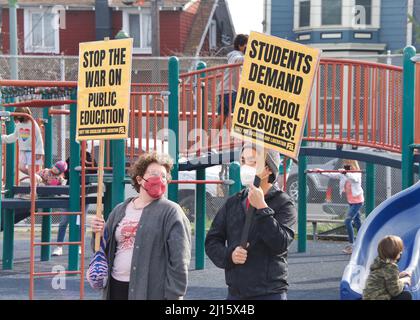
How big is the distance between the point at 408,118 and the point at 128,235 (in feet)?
16.0

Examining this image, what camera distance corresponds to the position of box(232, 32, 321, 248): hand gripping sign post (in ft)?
22.4

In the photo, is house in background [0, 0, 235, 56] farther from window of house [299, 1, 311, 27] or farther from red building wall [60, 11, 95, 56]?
window of house [299, 1, 311, 27]

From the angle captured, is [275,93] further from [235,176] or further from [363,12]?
[363,12]

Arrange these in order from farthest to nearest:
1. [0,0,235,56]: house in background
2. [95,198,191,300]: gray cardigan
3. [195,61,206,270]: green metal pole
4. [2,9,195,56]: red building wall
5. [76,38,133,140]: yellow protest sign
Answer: [2,9,195,56]: red building wall, [0,0,235,56]: house in background, [195,61,206,270]: green metal pole, [76,38,133,140]: yellow protest sign, [95,198,191,300]: gray cardigan

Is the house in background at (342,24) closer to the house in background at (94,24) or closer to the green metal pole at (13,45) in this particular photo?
the house in background at (94,24)

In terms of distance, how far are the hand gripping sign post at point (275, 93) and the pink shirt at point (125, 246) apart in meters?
0.95

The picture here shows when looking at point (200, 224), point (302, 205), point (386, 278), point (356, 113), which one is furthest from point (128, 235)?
point (302, 205)

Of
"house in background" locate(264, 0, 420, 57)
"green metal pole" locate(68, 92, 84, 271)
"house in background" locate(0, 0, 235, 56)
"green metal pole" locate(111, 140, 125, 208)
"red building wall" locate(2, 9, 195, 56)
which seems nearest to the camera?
"green metal pole" locate(111, 140, 125, 208)

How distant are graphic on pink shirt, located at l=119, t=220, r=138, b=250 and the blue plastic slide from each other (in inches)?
108

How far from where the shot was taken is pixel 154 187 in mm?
6590

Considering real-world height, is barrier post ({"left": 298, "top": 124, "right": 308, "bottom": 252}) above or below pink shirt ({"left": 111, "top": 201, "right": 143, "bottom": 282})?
below

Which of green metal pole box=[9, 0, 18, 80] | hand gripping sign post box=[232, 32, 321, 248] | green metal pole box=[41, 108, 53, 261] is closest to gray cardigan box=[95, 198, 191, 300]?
hand gripping sign post box=[232, 32, 321, 248]

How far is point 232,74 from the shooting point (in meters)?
12.8
